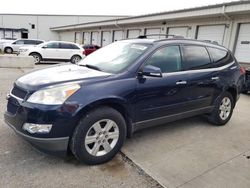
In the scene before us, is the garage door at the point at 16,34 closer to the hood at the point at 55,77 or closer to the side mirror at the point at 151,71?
the hood at the point at 55,77

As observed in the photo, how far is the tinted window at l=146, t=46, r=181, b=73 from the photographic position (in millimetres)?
3662

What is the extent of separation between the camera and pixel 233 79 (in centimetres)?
492

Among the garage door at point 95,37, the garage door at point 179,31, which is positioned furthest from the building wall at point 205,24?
the garage door at point 95,37

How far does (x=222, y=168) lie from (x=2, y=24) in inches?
1911

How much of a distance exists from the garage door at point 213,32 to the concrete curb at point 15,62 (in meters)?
9.76

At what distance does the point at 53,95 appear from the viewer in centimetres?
282

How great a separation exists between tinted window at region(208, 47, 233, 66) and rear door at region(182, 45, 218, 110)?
0.54ft

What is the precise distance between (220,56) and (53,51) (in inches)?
492

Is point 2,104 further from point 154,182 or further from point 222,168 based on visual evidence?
point 222,168

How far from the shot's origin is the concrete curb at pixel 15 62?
11961 mm

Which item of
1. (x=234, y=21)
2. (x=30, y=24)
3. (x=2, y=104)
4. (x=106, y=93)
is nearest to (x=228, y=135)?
(x=106, y=93)

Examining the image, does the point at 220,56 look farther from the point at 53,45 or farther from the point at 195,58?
the point at 53,45

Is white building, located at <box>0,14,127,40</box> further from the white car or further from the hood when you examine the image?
the hood

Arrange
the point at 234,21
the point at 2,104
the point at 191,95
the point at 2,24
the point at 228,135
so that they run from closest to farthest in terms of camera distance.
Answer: the point at 191,95, the point at 228,135, the point at 2,104, the point at 234,21, the point at 2,24
